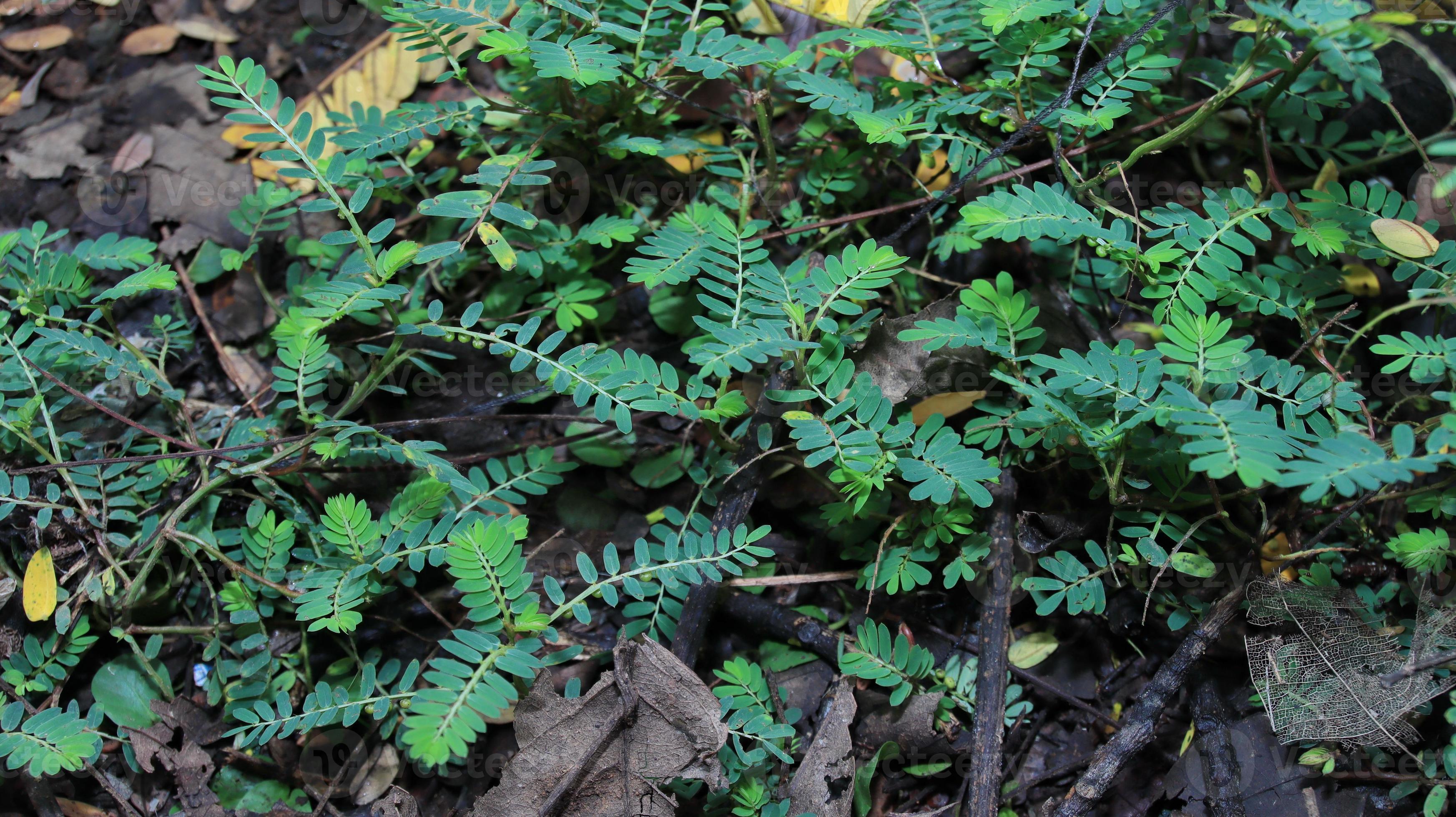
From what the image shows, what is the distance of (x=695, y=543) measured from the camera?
7.06ft

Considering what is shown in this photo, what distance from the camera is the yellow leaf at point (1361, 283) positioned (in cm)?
251

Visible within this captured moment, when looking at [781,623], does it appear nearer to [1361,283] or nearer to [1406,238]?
[1406,238]

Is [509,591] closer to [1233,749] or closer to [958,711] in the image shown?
[958,711]

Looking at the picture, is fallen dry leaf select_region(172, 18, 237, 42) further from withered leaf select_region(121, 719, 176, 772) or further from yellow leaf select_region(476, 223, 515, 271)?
withered leaf select_region(121, 719, 176, 772)

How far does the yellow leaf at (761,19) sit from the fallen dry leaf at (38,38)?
276 cm

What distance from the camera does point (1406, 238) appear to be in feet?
6.98

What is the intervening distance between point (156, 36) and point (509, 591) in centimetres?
299

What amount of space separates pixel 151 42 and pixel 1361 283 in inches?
172

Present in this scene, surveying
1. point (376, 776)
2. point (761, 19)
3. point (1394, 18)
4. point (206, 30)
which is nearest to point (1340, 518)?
point (1394, 18)

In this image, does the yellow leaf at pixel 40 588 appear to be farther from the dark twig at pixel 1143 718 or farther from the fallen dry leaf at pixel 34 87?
the dark twig at pixel 1143 718

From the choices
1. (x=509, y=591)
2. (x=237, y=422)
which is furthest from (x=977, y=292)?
(x=237, y=422)

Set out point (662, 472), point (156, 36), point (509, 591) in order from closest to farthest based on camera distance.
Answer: point (509, 591)
point (662, 472)
point (156, 36)

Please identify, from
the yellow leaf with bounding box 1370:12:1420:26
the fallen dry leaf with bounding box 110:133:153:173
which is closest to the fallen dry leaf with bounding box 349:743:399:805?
the fallen dry leaf with bounding box 110:133:153:173

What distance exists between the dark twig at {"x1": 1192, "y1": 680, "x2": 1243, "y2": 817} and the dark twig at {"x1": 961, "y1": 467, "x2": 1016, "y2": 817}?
459 mm
